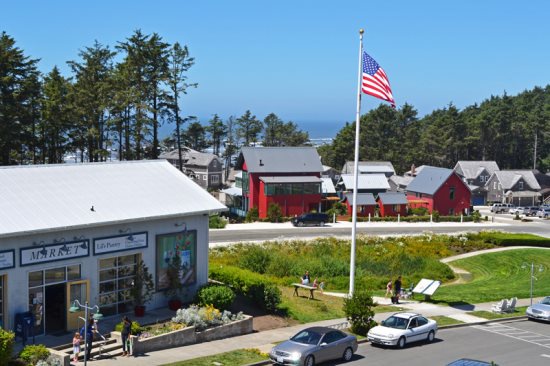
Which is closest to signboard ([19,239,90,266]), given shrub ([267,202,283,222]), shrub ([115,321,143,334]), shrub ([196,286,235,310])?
shrub ([115,321,143,334])

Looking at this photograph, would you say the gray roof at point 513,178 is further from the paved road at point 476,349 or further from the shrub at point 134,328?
the shrub at point 134,328

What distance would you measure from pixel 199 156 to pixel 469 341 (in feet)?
304

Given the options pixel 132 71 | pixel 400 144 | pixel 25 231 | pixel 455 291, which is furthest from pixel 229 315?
pixel 400 144

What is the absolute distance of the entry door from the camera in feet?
87.4

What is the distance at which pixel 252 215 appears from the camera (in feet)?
259

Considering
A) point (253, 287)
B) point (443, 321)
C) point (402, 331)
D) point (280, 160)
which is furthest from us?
point (280, 160)

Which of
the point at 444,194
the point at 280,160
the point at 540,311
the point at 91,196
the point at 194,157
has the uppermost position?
the point at 194,157

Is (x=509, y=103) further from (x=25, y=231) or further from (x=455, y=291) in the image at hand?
(x=25, y=231)

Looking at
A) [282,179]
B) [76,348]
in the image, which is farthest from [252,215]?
[76,348]

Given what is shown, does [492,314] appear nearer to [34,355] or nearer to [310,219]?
[34,355]

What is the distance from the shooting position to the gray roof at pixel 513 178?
112 m

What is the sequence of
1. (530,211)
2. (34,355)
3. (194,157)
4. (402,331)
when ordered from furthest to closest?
(194,157) < (530,211) < (402,331) < (34,355)

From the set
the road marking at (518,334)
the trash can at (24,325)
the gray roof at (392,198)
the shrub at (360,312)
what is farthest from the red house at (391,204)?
the trash can at (24,325)

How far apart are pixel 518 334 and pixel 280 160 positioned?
5495 cm
